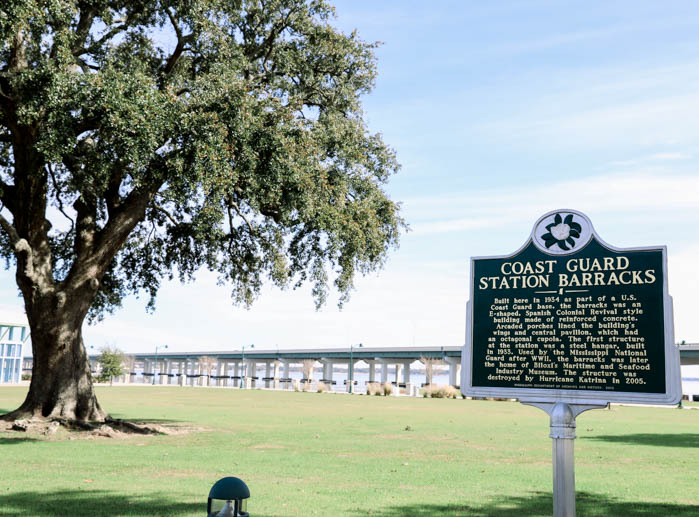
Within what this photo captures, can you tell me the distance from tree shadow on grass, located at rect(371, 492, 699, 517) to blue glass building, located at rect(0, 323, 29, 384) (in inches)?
3114

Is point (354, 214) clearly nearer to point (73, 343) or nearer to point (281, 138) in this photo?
point (281, 138)

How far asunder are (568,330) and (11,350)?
274 ft

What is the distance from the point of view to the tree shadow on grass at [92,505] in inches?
345

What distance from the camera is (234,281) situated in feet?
81.4

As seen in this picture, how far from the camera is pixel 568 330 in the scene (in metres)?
7.86

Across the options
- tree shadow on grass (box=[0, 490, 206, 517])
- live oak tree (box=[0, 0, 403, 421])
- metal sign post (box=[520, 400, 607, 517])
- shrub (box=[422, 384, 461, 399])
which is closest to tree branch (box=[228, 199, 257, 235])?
live oak tree (box=[0, 0, 403, 421])

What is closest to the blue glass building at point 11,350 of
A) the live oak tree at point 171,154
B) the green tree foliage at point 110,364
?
the green tree foliage at point 110,364

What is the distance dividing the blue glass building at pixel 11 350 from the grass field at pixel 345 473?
65772mm

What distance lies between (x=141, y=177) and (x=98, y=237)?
543 centimetres

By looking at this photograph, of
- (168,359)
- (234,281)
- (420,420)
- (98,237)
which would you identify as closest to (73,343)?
(98,237)

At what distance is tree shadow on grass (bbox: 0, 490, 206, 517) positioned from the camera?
8.77 meters

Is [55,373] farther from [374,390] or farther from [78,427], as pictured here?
[374,390]

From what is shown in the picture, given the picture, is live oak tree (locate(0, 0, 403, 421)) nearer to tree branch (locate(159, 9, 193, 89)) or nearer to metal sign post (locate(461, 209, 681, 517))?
tree branch (locate(159, 9, 193, 89))

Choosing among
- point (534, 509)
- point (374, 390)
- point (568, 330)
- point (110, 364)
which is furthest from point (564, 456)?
point (110, 364)
